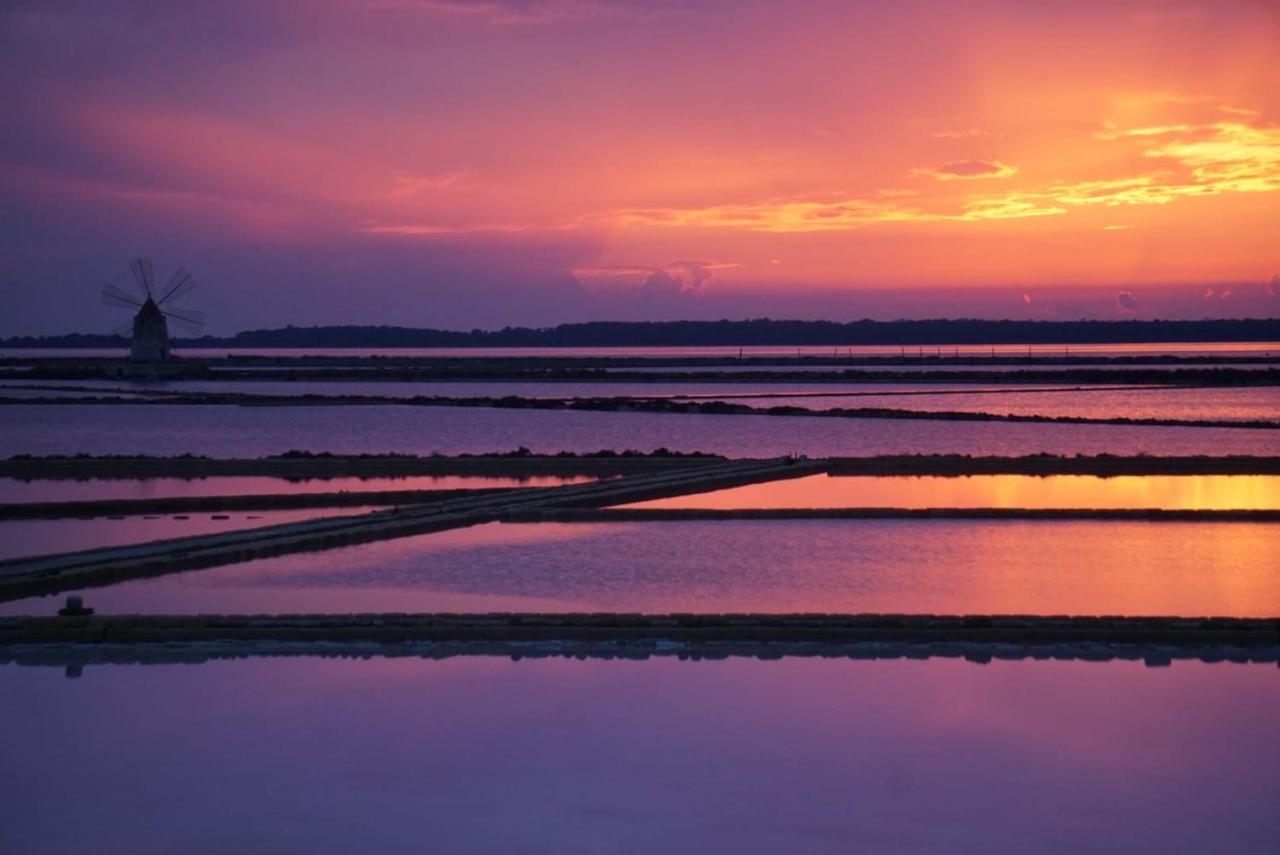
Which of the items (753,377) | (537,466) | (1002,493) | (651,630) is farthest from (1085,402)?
(651,630)

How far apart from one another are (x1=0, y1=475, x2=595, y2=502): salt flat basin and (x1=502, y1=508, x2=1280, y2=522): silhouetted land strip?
2623mm

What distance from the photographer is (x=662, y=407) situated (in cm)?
2747

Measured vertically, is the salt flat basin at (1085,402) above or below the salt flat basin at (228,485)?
Result: below

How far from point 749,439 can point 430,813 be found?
16.0 meters

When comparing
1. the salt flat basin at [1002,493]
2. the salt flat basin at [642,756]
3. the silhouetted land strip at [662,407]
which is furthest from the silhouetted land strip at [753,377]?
the salt flat basin at [642,756]

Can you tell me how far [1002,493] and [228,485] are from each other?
789 centimetres

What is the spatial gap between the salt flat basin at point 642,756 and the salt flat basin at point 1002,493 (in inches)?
228

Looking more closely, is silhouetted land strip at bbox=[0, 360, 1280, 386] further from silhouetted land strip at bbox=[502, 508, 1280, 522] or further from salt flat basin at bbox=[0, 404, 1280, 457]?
silhouetted land strip at bbox=[502, 508, 1280, 522]

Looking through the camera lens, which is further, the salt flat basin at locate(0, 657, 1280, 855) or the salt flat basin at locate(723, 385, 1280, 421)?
the salt flat basin at locate(723, 385, 1280, 421)

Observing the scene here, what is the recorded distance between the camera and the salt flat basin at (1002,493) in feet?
37.9

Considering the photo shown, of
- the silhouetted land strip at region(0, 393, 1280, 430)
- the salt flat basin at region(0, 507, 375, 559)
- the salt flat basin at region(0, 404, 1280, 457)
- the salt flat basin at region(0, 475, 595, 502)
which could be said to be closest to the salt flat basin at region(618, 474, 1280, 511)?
the salt flat basin at region(0, 475, 595, 502)

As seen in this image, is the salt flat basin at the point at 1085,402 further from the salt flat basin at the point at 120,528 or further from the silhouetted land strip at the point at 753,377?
the salt flat basin at the point at 120,528

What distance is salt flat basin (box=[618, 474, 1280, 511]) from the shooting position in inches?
455

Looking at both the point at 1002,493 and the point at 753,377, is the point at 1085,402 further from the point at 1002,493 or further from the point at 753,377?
the point at 1002,493
